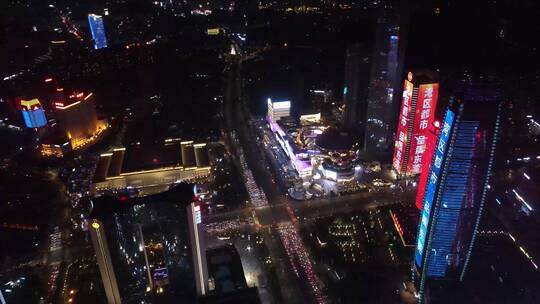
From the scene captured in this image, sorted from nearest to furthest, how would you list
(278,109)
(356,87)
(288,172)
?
(288,172)
(356,87)
(278,109)

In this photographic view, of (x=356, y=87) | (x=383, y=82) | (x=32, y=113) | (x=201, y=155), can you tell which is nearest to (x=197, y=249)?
(x=201, y=155)

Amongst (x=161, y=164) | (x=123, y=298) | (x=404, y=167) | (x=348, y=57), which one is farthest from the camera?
(x=348, y=57)

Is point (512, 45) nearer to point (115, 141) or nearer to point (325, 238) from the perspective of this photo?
point (325, 238)

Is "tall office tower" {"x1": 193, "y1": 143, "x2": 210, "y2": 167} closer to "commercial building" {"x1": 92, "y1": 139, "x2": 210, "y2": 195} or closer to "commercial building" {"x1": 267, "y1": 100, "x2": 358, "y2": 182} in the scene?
"commercial building" {"x1": 92, "y1": 139, "x2": 210, "y2": 195}

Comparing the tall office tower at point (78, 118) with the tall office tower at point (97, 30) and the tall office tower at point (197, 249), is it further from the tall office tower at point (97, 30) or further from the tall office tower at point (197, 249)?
the tall office tower at point (97, 30)

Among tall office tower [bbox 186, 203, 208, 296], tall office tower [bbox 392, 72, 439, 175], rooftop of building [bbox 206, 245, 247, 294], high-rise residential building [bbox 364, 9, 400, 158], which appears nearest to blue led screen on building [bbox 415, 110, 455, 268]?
rooftop of building [bbox 206, 245, 247, 294]

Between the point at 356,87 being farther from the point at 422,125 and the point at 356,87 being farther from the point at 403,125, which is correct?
the point at 422,125

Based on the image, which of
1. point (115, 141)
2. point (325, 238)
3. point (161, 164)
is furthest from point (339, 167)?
point (115, 141)

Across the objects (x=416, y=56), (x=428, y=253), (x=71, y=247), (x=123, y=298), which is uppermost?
(x=416, y=56)
